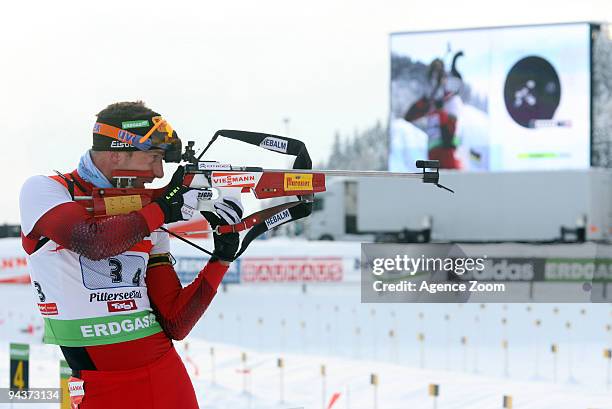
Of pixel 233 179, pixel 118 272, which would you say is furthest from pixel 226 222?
pixel 118 272

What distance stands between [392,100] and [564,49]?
760 cm

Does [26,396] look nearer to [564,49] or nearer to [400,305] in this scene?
[400,305]

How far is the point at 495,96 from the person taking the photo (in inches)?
1500

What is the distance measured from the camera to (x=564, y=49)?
3762cm

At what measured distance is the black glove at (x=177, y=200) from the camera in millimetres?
2979

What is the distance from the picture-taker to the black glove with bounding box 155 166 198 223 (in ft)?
9.77

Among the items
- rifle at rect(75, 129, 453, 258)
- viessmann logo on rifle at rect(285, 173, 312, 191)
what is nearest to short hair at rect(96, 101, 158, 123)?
rifle at rect(75, 129, 453, 258)

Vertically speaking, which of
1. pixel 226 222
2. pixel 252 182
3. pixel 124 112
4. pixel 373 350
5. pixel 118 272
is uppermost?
pixel 124 112

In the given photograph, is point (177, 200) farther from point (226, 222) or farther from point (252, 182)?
point (252, 182)

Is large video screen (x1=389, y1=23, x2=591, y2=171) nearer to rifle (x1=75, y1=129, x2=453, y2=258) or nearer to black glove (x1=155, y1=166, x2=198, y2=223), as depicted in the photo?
rifle (x1=75, y1=129, x2=453, y2=258)

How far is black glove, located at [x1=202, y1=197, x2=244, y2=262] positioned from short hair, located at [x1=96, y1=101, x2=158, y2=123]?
1.42ft

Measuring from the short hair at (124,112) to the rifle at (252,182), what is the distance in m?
0.19

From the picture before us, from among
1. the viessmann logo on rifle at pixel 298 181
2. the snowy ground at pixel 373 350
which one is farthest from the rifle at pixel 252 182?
the snowy ground at pixel 373 350

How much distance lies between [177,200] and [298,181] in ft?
1.97
